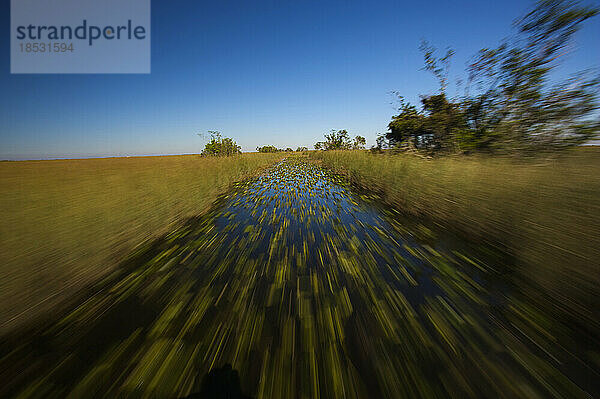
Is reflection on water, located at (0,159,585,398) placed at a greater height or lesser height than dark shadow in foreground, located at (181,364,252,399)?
greater

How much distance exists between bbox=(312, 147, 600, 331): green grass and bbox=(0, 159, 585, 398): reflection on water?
0.41m

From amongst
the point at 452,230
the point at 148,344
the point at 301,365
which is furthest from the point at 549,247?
the point at 148,344

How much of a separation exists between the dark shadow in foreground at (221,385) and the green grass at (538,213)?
355 centimetres

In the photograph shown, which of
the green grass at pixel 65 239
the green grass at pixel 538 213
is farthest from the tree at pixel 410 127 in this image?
the green grass at pixel 65 239

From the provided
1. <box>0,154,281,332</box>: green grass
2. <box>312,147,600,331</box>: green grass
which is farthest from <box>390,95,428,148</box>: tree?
<box>0,154,281,332</box>: green grass

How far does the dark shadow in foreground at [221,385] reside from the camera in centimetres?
151

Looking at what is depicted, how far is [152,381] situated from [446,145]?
15.3m

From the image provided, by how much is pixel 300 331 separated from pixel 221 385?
0.83 metres

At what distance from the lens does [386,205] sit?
276 inches

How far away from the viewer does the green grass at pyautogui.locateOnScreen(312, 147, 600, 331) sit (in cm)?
224

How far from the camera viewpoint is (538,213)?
3.05 metres

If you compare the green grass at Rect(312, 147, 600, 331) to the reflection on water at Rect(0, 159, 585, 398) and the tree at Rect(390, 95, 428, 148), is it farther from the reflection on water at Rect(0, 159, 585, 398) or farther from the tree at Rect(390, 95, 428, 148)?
the tree at Rect(390, 95, 428, 148)

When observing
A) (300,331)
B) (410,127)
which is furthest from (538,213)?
(410,127)

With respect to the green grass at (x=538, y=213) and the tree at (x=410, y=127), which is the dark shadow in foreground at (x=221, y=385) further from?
the tree at (x=410, y=127)
